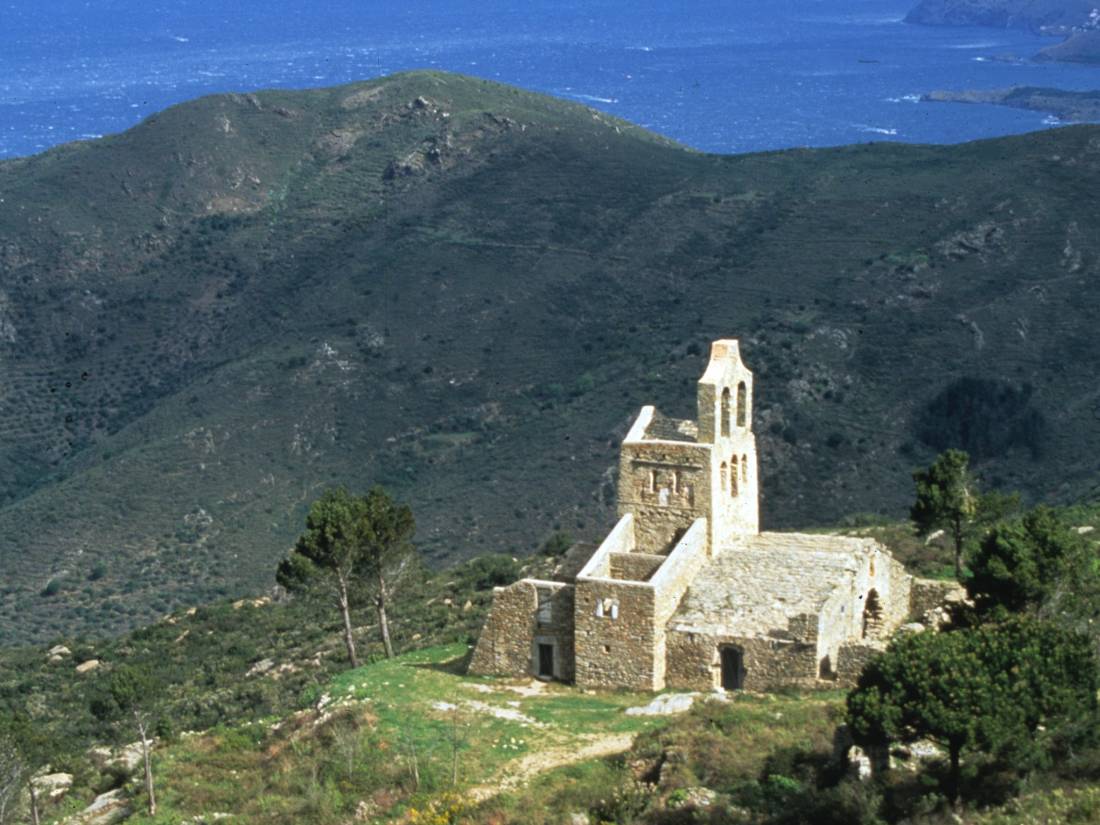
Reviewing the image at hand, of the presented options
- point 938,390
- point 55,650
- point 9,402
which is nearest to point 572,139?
point 9,402

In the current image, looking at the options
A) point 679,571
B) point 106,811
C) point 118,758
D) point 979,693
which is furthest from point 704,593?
point 118,758

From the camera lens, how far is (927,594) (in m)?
36.4

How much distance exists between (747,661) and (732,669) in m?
0.57

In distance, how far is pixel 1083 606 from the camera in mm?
30219

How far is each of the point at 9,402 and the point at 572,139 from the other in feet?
113

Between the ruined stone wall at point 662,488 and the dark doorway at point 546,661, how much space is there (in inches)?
121

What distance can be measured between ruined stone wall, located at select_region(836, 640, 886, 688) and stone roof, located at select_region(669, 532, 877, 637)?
0.97 meters

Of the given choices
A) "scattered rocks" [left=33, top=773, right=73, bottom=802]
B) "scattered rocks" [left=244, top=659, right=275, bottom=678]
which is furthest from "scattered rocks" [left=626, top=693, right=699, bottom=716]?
"scattered rocks" [left=244, top=659, right=275, bottom=678]

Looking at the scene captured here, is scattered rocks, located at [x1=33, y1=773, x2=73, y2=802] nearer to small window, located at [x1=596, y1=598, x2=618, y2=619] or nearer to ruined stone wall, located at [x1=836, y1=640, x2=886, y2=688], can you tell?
small window, located at [x1=596, y1=598, x2=618, y2=619]

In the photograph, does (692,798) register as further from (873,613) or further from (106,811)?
(106,811)

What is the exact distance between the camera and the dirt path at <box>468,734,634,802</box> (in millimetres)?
29516

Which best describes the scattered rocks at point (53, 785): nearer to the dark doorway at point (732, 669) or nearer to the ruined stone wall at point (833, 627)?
the dark doorway at point (732, 669)

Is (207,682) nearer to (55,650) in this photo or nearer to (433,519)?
(55,650)

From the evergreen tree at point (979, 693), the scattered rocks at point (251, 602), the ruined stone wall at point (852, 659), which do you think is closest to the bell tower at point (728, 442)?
the ruined stone wall at point (852, 659)
